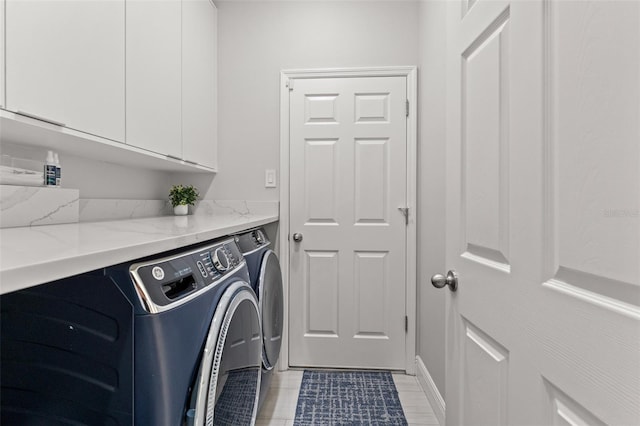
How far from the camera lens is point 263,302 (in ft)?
5.31

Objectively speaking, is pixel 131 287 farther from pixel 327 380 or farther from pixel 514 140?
pixel 327 380

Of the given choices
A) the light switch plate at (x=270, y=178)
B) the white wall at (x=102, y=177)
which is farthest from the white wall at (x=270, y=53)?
the white wall at (x=102, y=177)

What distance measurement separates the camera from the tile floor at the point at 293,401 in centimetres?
176

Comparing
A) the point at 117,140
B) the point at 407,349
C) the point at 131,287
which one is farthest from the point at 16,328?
the point at 407,349

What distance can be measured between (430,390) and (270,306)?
104 cm

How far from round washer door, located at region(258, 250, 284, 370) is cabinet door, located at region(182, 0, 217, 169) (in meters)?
0.81

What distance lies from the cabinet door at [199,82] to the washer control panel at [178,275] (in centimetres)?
108

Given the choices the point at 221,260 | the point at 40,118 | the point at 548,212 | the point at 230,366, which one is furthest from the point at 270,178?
the point at 548,212

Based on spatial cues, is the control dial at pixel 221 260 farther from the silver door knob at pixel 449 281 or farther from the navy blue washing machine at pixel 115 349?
the silver door knob at pixel 449 281

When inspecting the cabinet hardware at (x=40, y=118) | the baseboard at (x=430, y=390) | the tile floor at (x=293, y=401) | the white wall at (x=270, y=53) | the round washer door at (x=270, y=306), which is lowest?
the tile floor at (x=293, y=401)

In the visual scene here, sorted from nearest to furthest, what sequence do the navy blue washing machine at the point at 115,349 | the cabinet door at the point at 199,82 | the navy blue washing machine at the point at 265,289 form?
1. the navy blue washing machine at the point at 115,349
2. the navy blue washing machine at the point at 265,289
3. the cabinet door at the point at 199,82

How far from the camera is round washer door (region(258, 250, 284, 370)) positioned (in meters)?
1.64

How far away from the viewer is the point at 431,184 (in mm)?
2000

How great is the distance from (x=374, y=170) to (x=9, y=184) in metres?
1.85
